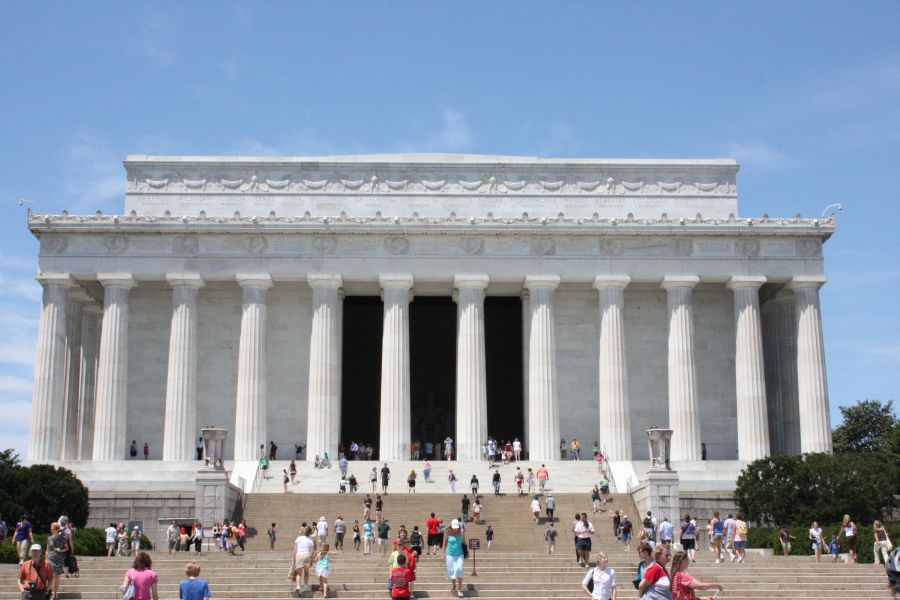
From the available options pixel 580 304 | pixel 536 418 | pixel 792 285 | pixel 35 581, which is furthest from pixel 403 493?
pixel 35 581

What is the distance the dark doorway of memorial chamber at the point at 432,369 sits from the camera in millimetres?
73438

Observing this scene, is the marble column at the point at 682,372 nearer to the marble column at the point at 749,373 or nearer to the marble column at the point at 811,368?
the marble column at the point at 749,373

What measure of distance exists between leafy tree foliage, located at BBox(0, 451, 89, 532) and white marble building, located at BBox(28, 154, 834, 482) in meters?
16.2

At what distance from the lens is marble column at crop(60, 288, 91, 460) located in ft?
218

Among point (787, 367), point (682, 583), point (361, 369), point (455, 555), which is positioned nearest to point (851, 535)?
point (455, 555)

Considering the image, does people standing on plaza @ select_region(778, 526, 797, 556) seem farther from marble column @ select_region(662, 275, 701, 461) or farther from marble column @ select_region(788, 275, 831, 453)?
marble column @ select_region(788, 275, 831, 453)

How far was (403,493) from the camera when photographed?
178 ft

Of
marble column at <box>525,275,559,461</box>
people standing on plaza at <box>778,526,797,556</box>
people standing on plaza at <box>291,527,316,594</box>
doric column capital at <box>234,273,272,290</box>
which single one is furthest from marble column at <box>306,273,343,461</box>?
people standing on plaza at <box>291,527,316,594</box>

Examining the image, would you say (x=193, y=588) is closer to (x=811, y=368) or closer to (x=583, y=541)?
(x=583, y=541)

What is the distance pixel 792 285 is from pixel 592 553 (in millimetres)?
27215

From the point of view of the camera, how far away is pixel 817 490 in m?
46.6

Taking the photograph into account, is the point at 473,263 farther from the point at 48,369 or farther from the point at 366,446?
the point at 48,369

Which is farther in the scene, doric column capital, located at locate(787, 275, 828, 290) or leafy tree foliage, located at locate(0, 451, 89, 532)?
doric column capital, located at locate(787, 275, 828, 290)

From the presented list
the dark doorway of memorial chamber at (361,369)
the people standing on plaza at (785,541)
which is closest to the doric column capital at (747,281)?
the dark doorway of memorial chamber at (361,369)
